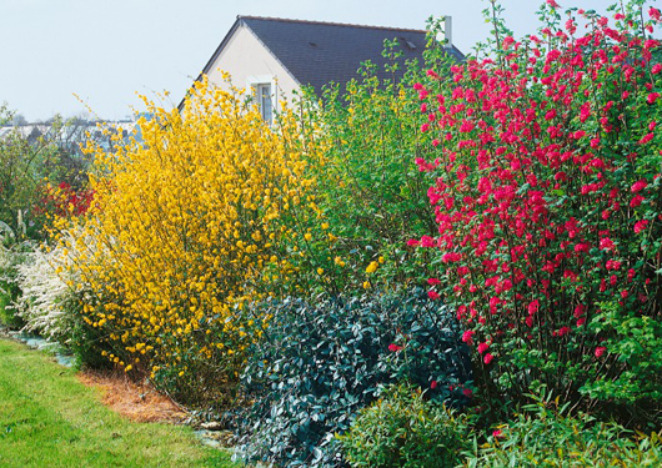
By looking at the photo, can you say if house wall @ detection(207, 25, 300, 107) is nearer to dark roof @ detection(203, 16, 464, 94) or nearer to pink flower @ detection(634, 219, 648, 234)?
dark roof @ detection(203, 16, 464, 94)

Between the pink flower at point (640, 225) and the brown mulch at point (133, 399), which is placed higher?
the pink flower at point (640, 225)

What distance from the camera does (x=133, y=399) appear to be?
21.3 feet

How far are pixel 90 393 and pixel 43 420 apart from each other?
81 centimetres

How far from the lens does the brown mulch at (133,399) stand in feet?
19.6

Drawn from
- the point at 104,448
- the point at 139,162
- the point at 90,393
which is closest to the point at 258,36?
the point at 139,162

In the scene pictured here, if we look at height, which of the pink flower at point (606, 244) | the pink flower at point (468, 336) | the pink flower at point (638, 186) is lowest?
the pink flower at point (468, 336)

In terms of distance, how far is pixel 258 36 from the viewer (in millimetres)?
18547

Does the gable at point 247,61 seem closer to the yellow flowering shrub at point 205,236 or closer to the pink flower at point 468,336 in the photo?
the yellow flowering shrub at point 205,236

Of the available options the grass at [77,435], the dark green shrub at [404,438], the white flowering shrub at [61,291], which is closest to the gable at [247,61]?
the white flowering shrub at [61,291]

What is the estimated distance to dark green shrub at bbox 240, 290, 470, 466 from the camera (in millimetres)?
4340

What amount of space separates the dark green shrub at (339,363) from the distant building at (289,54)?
1289 centimetres

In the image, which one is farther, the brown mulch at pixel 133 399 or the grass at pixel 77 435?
the brown mulch at pixel 133 399

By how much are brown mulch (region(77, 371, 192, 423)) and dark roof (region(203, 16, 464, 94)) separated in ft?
36.7

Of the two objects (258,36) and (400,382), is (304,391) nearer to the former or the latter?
(400,382)
